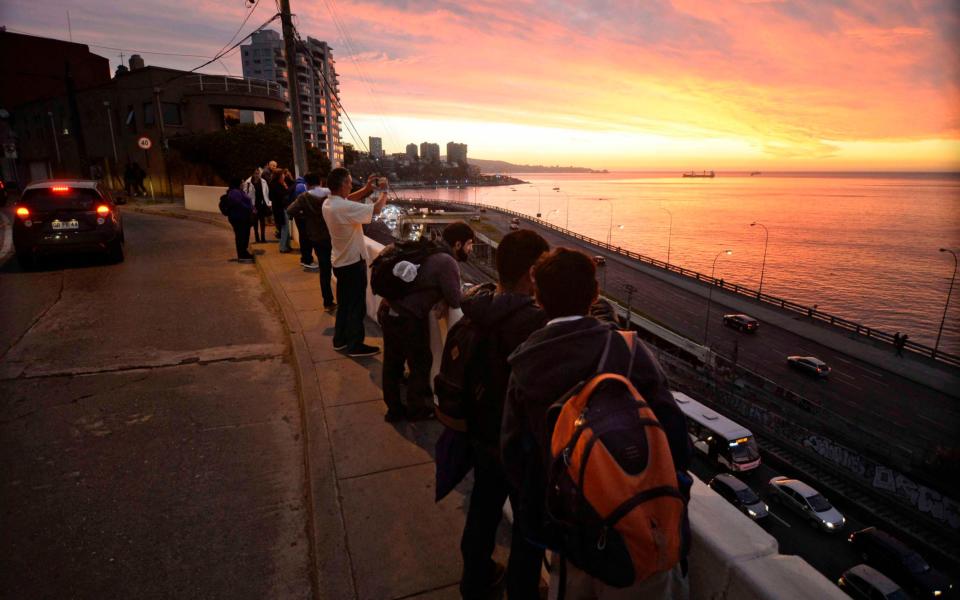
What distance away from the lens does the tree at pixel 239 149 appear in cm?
3033

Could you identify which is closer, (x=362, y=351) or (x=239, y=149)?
(x=362, y=351)

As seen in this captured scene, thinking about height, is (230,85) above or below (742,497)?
above

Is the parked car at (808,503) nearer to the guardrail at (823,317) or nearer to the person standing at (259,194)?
the person standing at (259,194)

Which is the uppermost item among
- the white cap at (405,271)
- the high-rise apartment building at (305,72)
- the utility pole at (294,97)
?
the high-rise apartment building at (305,72)

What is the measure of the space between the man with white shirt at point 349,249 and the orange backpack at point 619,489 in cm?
377

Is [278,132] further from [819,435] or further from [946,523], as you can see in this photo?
[946,523]

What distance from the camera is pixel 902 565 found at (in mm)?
14797

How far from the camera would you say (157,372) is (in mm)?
5004

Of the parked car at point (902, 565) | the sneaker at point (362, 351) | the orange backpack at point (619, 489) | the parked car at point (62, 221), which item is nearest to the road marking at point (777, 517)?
the parked car at point (902, 565)

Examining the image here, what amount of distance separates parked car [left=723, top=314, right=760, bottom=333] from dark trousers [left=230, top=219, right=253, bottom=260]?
3989cm

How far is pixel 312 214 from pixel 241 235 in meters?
4.64

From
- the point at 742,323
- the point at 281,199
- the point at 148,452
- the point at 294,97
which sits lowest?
the point at 742,323

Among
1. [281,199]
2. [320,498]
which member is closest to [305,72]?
[281,199]

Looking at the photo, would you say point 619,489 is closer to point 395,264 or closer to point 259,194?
point 395,264
